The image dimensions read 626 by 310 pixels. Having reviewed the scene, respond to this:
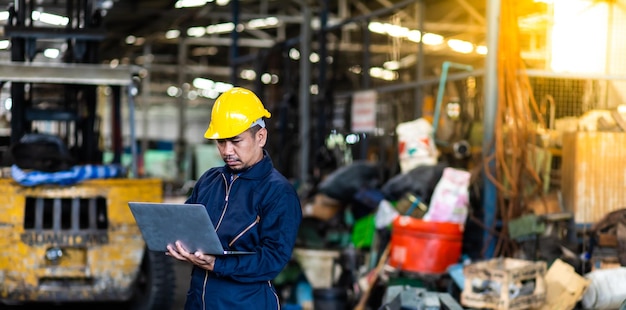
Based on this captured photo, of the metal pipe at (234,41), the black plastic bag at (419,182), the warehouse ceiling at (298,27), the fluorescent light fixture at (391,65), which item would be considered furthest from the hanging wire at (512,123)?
the metal pipe at (234,41)

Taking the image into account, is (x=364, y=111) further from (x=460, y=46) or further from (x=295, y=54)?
(x=295, y=54)

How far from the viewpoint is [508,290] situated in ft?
24.6

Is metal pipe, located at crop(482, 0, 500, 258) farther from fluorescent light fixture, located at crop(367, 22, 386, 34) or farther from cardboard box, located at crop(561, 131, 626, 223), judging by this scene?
fluorescent light fixture, located at crop(367, 22, 386, 34)

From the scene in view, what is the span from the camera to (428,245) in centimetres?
887

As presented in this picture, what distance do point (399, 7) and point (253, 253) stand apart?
25.2 ft

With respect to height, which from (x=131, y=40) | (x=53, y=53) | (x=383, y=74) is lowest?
(x=383, y=74)

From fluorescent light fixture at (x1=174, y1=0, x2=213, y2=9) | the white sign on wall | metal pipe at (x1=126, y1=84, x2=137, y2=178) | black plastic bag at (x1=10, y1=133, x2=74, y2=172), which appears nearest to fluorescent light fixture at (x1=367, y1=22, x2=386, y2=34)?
the white sign on wall

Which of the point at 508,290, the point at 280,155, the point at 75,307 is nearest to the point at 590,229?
the point at 508,290

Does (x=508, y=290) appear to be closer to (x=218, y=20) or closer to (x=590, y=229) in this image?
(x=590, y=229)

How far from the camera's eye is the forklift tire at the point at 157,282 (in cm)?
983

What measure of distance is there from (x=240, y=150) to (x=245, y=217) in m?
0.34

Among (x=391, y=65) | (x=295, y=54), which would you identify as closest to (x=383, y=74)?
(x=391, y=65)

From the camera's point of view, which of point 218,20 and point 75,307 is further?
point 218,20

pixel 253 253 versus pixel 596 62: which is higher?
pixel 596 62
